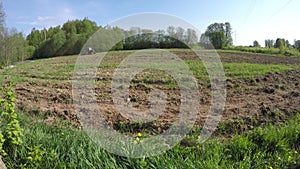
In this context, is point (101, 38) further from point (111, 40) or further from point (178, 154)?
point (178, 154)

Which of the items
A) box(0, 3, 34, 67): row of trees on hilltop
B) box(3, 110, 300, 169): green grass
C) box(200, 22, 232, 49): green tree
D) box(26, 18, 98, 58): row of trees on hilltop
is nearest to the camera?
box(3, 110, 300, 169): green grass

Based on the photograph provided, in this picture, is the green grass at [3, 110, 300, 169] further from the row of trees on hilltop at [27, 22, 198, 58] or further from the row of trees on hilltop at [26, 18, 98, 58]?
the row of trees on hilltop at [26, 18, 98, 58]

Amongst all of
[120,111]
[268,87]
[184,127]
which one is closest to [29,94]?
[120,111]

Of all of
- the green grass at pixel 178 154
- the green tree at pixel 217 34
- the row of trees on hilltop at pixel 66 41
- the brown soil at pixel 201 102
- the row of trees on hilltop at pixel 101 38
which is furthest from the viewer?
the row of trees on hilltop at pixel 66 41

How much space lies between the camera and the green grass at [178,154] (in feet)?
8.25

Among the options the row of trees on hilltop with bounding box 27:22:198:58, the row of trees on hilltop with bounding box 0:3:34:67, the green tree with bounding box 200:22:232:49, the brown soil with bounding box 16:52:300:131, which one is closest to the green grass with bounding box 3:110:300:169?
the brown soil with bounding box 16:52:300:131

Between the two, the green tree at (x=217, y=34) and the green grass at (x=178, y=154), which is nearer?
the green grass at (x=178, y=154)

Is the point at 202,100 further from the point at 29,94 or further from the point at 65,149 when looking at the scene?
the point at 29,94

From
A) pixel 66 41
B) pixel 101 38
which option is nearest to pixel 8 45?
pixel 66 41

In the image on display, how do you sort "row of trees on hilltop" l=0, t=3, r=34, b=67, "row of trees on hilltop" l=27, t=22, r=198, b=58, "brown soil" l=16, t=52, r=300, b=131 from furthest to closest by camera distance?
"row of trees on hilltop" l=0, t=3, r=34, b=67, "brown soil" l=16, t=52, r=300, b=131, "row of trees on hilltop" l=27, t=22, r=198, b=58

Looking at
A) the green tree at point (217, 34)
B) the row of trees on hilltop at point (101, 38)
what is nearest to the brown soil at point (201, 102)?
the row of trees on hilltop at point (101, 38)

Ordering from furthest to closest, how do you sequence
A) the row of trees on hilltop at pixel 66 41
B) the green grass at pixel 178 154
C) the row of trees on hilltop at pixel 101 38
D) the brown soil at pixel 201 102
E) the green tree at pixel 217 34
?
the row of trees on hilltop at pixel 66 41 → the green tree at pixel 217 34 → the brown soil at pixel 201 102 → the row of trees on hilltop at pixel 101 38 → the green grass at pixel 178 154

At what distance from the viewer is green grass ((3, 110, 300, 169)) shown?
2.51m

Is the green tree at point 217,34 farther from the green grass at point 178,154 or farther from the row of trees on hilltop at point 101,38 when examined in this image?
the green grass at point 178,154
